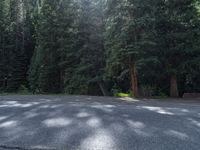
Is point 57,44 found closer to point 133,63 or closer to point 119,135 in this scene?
point 133,63

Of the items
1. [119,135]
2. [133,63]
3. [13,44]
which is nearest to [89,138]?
[119,135]

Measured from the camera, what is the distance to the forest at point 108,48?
1173 centimetres

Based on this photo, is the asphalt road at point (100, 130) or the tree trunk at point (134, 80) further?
the tree trunk at point (134, 80)

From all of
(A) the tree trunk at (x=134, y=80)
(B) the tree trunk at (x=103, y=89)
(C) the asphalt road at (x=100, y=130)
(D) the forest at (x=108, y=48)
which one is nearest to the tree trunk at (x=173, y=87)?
(D) the forest at (x=108, y=48)

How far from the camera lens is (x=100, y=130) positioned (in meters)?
4.85

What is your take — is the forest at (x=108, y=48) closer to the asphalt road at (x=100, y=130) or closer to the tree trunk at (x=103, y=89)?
the tree trunk at (x=103, y=89)

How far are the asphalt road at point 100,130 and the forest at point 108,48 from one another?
18.9 feet

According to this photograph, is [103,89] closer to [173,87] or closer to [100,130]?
[173,87]

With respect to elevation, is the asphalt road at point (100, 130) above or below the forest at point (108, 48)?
below

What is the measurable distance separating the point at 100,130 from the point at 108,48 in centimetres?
872

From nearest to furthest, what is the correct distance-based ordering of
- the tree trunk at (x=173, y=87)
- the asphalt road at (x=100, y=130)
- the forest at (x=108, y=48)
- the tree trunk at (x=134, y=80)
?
the asphalt road at (x=100, y=130)
the forest at (x=108, y=48)
the tree trunk at (x=134, y=80)
the tree trunk at (x=173, y=87)

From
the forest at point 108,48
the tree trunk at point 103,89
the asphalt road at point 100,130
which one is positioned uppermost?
the forest at point 108,48

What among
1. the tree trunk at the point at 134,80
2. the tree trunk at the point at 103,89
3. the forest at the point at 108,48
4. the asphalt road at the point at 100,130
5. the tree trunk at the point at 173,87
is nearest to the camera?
the asphalt road at the point at 100,130

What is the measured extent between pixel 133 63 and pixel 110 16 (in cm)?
287
